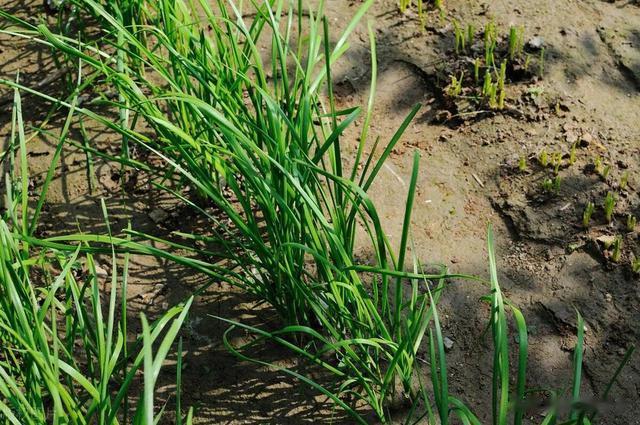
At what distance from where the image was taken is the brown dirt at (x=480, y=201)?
2.62m

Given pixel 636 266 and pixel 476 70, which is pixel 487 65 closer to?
pixel 476 70

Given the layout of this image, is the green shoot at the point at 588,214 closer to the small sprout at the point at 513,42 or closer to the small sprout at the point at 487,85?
the small sprout at the point at 487,85

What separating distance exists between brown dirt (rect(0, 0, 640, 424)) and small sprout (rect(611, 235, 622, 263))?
2 cm

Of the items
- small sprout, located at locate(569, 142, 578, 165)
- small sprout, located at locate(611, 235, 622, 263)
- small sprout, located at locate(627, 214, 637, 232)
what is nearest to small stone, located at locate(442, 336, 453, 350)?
small sprout, located at locate(611, 235, 622, 263)

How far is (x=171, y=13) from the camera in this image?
2.85 m

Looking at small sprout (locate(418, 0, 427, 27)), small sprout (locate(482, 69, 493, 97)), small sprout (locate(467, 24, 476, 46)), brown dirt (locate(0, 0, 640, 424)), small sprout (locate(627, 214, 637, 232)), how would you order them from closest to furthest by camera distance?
brown dirt (locate(0, 0, 640, 424)) < small sprout (locate(627, 214, 637, 232)) < small sprout (locate(482, 69, 493, 97)) < small sprout (locate(467, 24, 476, 46)) < small sprout (locate(418, 0, 427, 27))

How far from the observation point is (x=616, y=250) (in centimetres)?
283

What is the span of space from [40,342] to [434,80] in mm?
2097

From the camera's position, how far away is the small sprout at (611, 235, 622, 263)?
9.25 feet

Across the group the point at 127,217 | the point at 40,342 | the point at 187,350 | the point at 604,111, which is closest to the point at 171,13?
the point at 127,217

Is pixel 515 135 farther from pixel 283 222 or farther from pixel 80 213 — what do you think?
pixel 80 213

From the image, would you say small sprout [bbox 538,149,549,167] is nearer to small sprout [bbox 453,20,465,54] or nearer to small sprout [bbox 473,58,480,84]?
small sprout [bbox 473,58,480,84]

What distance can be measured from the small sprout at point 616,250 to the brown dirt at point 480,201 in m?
0.02

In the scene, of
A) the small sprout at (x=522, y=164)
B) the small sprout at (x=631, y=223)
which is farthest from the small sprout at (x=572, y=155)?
the small sprout at (x=631, y=223)
